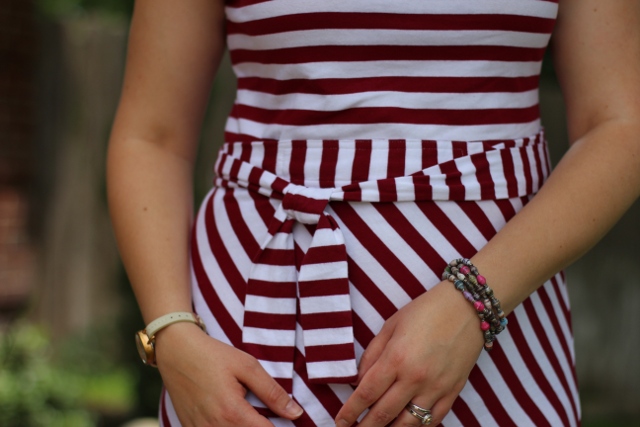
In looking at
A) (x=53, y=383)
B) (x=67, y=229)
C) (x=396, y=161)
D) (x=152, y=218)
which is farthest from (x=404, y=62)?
(x=67, y=229)

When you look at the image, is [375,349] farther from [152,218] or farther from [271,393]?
[152,218]

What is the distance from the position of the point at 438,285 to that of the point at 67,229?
12.5 ft

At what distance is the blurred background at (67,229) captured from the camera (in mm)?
3764

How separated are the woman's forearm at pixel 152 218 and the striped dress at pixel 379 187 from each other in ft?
0.32

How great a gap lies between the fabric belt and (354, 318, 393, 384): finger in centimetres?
2

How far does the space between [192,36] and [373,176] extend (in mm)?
411

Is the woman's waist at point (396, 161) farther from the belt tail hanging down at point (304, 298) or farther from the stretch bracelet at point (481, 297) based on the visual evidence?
the stretch bracelet at point (481, 297)

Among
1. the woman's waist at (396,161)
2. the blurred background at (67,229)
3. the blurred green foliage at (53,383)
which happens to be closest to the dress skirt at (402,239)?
the woman's waist at (396,161)

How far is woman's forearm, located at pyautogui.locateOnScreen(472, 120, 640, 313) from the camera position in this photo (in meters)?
1.04

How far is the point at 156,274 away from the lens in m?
1.22

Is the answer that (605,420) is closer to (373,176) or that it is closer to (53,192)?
(373,176)

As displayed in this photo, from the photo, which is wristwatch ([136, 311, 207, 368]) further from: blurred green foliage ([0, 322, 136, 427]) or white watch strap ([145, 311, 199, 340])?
blurred green foliage ([0, 322, 136, 427])

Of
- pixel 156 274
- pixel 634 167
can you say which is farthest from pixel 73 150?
pixel 634 167

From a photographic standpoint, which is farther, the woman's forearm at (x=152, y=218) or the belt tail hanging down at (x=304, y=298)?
the woman's forearm at (x=152, y=218)
